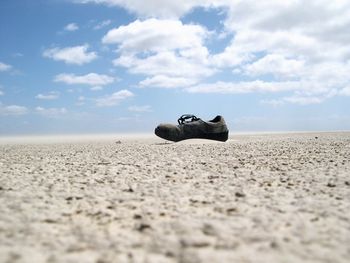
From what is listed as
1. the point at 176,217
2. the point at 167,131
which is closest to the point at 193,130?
the point at 167,131

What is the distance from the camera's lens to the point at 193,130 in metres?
19.1

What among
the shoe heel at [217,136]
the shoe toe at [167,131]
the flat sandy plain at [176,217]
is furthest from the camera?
the shoe heel at [217,136]

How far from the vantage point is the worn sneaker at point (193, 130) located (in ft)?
61.4

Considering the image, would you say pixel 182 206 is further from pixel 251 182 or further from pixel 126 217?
pixel 251 182

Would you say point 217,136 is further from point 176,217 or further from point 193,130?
point 176,217

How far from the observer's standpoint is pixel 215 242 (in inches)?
132

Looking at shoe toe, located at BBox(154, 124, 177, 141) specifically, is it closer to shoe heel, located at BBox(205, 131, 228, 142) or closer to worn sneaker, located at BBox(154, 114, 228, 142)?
worn sneaker, located at BBox(154, 114, 228, 142)

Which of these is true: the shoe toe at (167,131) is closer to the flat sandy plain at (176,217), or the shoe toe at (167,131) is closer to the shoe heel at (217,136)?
the shoe heel at (217,136)

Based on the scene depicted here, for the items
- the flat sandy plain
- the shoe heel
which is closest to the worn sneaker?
the shoe heel

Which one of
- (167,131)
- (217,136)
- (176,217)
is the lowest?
(176,217)

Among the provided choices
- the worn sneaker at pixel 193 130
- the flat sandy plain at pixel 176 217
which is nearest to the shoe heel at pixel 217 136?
the worn sneaker at pixel 193 130

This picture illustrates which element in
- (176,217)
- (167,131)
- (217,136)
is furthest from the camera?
(217,136)

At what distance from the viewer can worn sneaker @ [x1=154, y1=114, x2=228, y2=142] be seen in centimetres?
1870

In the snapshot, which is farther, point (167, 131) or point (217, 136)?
point (217, 136)
